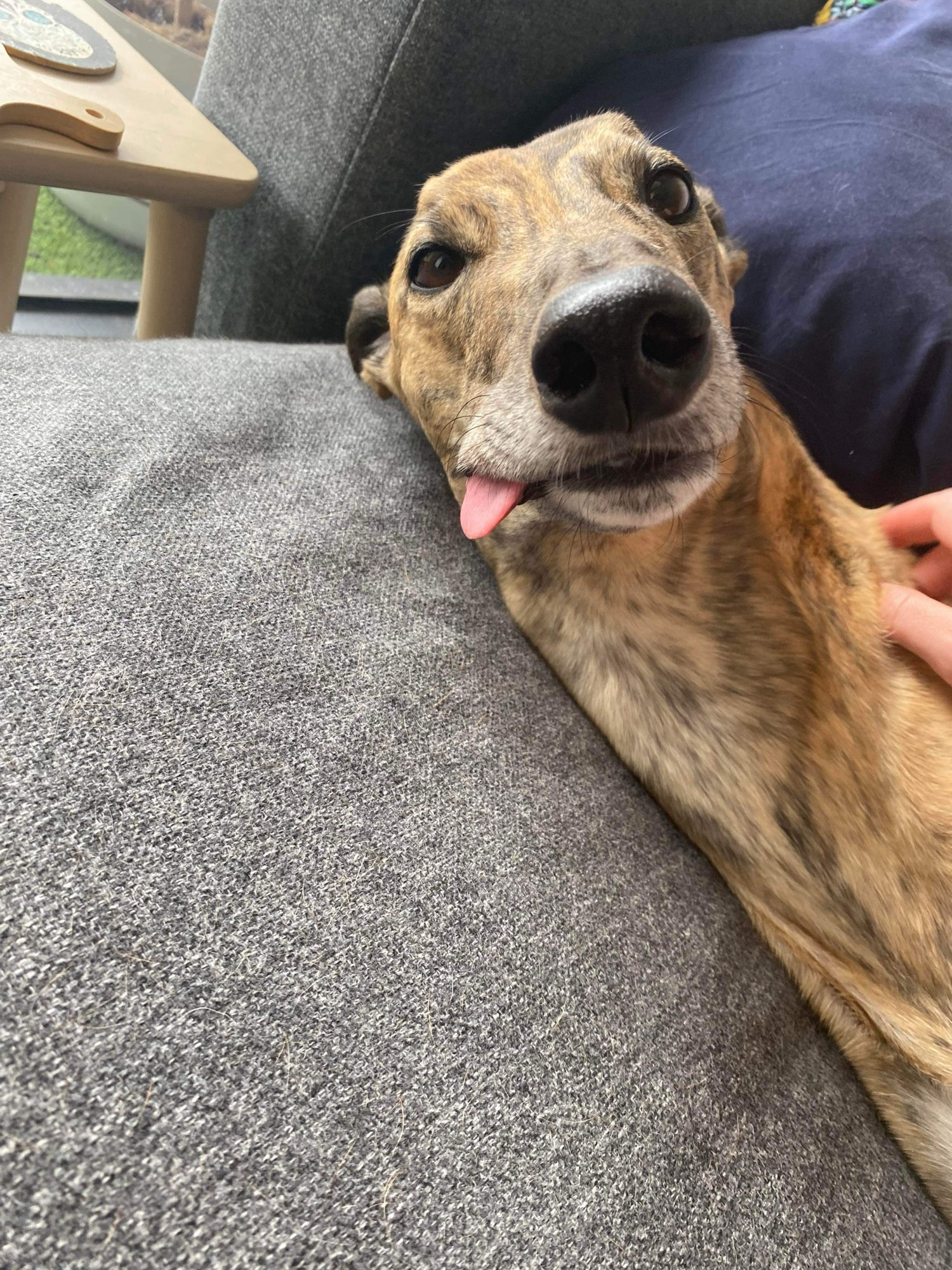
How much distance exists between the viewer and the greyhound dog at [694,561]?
0.94 m

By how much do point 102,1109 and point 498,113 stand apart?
85.1 inches

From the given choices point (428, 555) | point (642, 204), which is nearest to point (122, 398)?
point (428, 555)

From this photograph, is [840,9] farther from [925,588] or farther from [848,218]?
[925,588]

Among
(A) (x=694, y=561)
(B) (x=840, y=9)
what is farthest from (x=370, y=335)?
(B) (x=840, y=9)

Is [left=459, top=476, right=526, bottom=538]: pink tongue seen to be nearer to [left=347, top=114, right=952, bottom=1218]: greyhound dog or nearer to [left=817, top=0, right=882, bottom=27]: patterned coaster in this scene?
[left=347, top=114, right=952, bottom=1218]: greyhound dog

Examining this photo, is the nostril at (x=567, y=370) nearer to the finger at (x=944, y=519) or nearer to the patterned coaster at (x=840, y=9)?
the finger at (x=944, y=519)

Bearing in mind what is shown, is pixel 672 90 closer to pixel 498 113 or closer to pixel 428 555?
pixel 498 113

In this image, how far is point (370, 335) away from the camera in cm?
170

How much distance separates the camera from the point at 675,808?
1.17 m

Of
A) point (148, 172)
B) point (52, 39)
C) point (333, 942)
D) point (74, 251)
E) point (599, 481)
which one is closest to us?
point (333, 942)

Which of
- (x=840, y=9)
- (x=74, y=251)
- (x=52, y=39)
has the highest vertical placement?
(x=840, y=9)

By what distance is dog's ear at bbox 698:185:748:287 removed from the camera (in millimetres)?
1414

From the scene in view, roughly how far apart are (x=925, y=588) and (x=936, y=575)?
0.03 m

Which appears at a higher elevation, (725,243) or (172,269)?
(725,243)
